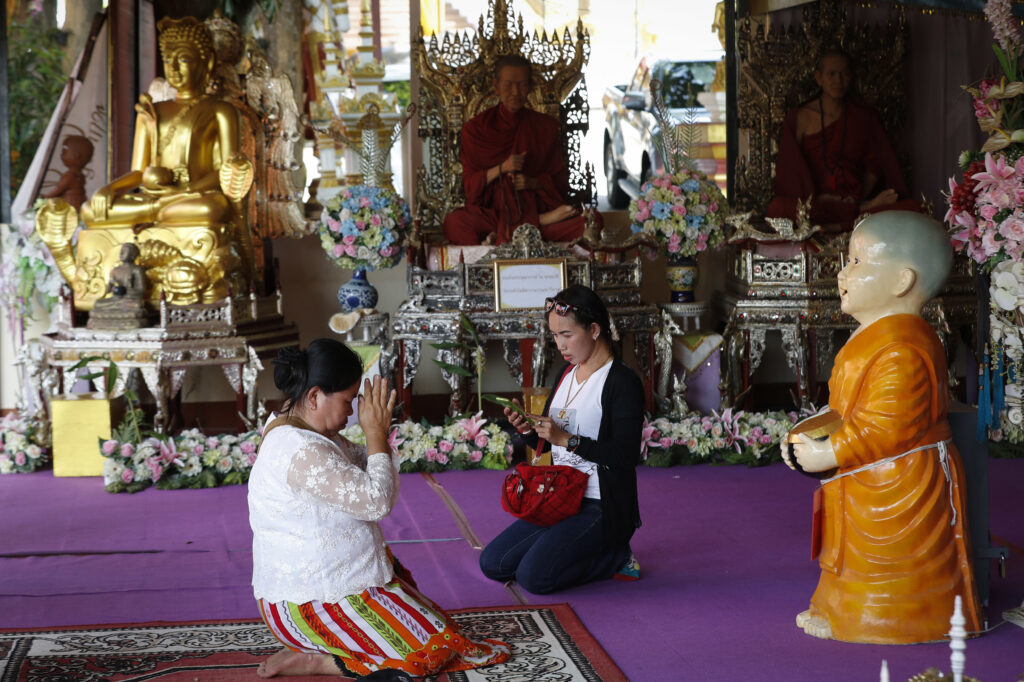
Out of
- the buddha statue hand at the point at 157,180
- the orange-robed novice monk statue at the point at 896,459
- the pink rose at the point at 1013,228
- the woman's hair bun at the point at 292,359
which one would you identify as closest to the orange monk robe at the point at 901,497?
the orange-robed novice monk statue at the point at 896,459

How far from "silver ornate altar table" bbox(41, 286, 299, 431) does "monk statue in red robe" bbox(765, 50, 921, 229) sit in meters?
2.96

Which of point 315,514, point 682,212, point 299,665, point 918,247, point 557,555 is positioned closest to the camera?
point 315,514

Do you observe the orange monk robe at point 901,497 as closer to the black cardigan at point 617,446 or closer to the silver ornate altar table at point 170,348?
the black cardigan at point 617,446

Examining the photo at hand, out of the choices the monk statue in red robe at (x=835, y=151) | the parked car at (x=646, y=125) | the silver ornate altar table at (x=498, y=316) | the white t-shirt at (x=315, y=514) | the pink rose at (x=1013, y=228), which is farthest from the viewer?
the parked car at (x=646, y=125)

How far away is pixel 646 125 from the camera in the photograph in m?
7.45

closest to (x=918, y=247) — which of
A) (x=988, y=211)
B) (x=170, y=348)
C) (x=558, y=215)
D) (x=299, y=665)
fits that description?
(x=988, y=211)

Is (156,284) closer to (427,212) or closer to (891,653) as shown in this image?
(427,212)

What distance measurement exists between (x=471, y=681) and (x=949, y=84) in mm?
4872

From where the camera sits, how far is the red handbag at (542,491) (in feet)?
11.9

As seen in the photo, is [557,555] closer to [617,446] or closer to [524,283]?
[617,446]

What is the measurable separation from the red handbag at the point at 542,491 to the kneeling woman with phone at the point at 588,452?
0.20 feet

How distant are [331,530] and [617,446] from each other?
110cm

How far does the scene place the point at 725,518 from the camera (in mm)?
4582

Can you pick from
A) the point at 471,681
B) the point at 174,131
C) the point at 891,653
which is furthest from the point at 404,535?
the point at 174,131
